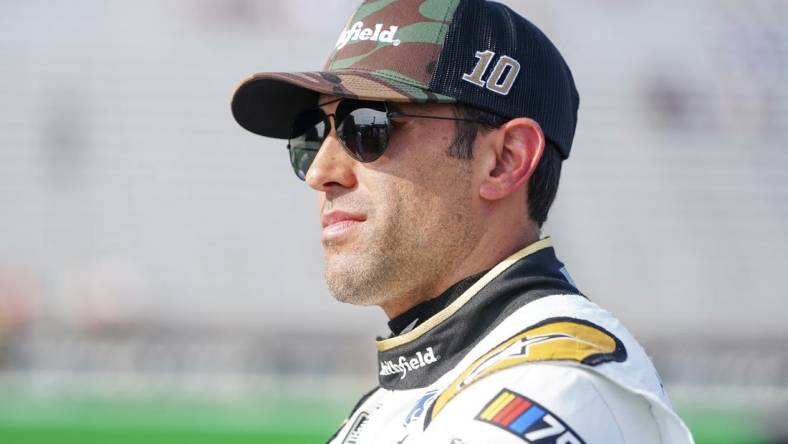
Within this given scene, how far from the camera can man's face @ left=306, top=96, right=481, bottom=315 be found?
1797 millimetres

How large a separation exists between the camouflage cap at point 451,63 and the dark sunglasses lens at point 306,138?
0.10 meters

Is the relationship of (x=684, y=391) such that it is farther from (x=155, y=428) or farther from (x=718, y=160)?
(x=155, y=428)

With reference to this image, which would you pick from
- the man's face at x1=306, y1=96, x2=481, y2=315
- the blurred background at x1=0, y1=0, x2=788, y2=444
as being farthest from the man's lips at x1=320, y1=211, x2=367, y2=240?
the blurred background at x1=0, y1=0, x2=788, y2=444

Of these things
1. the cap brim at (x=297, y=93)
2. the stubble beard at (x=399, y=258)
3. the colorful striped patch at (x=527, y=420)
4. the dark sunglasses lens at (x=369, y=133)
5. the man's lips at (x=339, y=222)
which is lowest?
the colorful striped patch at (x=527, y=420)

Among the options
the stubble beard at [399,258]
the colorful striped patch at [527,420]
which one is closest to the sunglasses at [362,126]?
the stubble beard at [399,258]

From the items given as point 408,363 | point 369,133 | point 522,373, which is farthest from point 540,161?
point 522,373

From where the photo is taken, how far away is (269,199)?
11.7 m

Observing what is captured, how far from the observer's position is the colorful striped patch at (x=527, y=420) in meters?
1.26

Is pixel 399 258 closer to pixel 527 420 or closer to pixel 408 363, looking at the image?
pixel 408 363

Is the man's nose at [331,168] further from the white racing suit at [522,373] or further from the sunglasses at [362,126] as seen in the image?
the white racing suit at [522,373]

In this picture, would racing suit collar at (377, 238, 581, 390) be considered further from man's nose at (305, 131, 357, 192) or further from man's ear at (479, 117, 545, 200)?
man's nose at (305, 131, 357, 192)

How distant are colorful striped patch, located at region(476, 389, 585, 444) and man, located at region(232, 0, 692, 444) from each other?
0.33 metres

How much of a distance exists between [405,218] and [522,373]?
1.65ft

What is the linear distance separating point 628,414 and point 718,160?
11.1m
